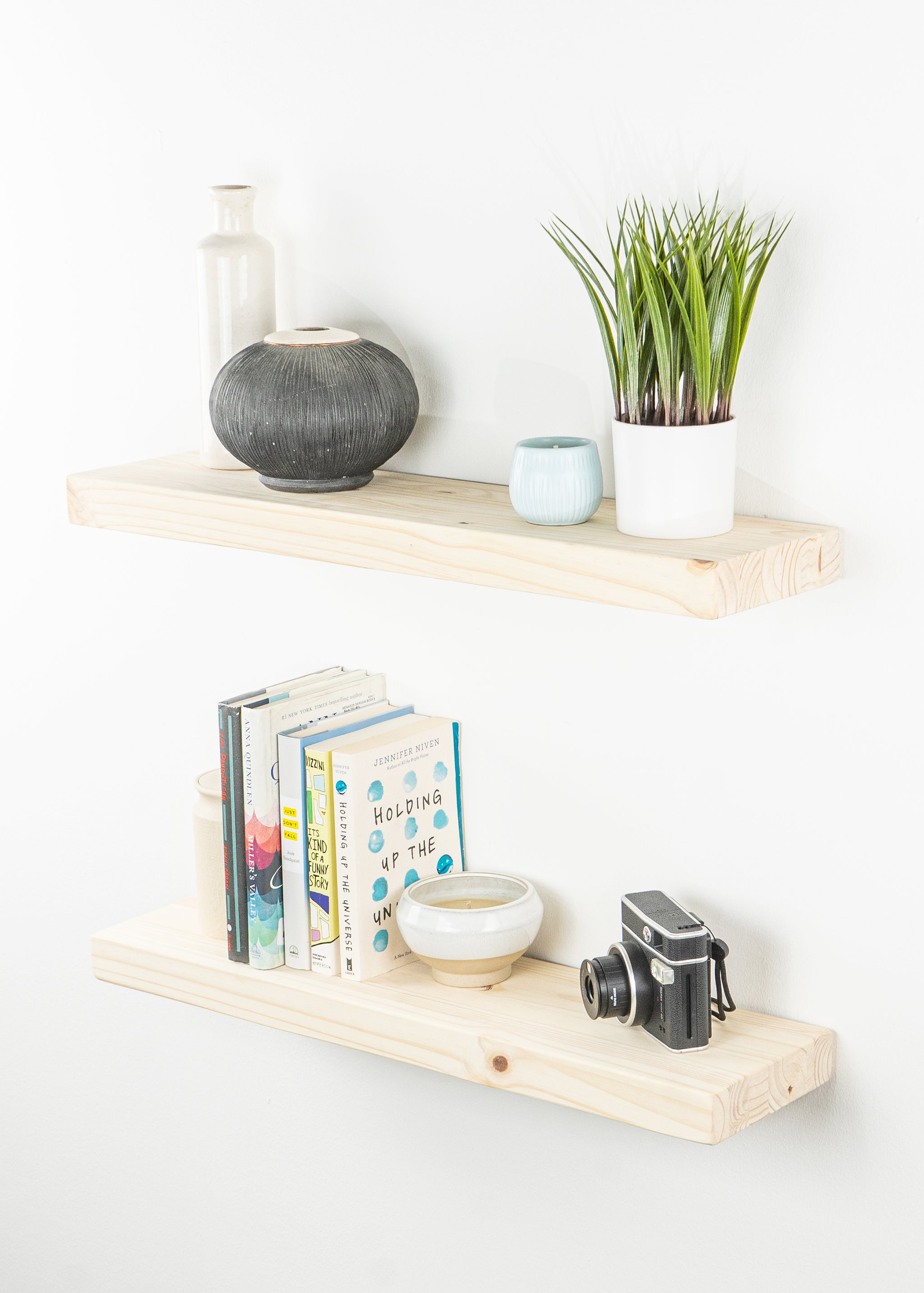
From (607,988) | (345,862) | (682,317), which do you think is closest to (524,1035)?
(607,988)

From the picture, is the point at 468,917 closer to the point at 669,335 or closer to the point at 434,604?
the point at 434,604

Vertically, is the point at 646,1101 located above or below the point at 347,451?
below

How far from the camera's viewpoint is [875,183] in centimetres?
104

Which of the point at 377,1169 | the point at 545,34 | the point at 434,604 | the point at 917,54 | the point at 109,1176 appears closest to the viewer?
the point at 917,54

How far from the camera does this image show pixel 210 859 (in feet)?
4.59

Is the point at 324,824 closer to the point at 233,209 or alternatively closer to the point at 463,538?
the point at 463,538

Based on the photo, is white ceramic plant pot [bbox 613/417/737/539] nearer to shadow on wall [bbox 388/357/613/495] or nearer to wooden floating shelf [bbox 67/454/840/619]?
wooden floating shelf [bbox 67/454/840/619]

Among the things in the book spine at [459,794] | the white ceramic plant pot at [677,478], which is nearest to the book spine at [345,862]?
the book spine at [459,794]

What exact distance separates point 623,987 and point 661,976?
0.13 feet

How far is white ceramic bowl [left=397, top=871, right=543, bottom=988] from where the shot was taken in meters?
1.24

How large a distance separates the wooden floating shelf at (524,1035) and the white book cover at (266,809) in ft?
0.11

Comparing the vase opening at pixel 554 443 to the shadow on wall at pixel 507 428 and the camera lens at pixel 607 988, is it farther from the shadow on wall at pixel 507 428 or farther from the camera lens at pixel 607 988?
the camera lens at pixel 607 988

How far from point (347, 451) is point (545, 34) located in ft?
1.22

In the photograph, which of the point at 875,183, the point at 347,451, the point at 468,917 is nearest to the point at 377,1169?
the point at 468,917
